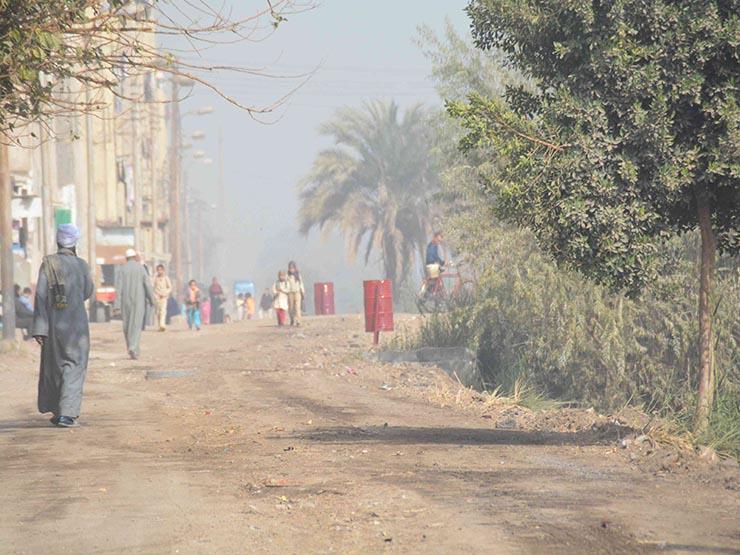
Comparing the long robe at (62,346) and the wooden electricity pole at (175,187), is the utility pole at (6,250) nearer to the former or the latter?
the long robe at (62,346)

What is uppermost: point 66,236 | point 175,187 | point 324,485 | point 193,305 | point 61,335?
point 175,187

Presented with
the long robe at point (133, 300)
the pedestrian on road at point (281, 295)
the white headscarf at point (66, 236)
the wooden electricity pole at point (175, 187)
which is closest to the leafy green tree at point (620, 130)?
the white headscarf at point (66, 236)

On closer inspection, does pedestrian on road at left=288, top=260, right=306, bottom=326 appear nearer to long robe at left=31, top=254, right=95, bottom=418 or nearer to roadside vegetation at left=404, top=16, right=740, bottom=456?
roadside vegetation at left=404, top=16, right=740, bottom=456

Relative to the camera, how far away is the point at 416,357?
22844 millimetres

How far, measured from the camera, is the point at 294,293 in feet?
113

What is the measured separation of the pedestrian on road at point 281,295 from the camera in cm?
3443

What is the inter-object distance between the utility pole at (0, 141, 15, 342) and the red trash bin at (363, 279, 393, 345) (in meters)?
6.45

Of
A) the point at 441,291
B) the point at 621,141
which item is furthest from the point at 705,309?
the point at 441,291

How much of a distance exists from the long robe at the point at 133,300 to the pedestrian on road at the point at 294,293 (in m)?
9.38

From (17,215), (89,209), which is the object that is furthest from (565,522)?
(89,209)

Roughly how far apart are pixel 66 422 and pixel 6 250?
1202 cm

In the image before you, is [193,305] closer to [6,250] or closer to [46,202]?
[46,202]

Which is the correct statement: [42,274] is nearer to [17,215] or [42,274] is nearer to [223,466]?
[223,466]

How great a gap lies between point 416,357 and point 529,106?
11.9 m
